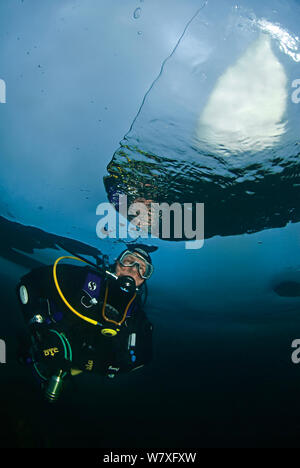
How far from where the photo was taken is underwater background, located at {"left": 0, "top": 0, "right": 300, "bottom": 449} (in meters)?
4.20

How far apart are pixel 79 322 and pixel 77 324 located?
46mm

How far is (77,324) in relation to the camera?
3.94 meters

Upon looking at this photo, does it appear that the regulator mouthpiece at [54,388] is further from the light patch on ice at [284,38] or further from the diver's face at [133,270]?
the light patch on ice at [284,38]

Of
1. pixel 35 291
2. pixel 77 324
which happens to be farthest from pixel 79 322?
pixel 35 291

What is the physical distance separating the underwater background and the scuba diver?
1.39 ft

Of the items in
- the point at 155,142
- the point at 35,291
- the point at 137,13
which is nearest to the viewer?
the point at 35,291

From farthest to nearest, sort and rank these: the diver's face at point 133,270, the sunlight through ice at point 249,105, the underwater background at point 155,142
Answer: the diver's face at point 133,270
the sunlight through ice at point 249,105
the underwater background at point 155,142

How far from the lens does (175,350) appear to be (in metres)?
31.8

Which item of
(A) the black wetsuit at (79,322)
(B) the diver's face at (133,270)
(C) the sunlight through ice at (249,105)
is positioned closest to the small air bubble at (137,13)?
(C) the sunlight through ice at (249,105)

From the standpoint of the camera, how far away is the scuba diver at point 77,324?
322cm

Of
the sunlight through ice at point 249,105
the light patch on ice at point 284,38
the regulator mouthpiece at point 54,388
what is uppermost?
the light patch on ice at point 284,38

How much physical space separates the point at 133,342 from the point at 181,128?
4880 mm

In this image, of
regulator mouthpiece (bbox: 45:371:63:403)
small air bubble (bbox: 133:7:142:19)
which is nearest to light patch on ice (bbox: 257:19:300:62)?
small air bubble (bbox: 133:7:142:19)

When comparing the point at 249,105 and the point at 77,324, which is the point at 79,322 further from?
the point at 249,105
